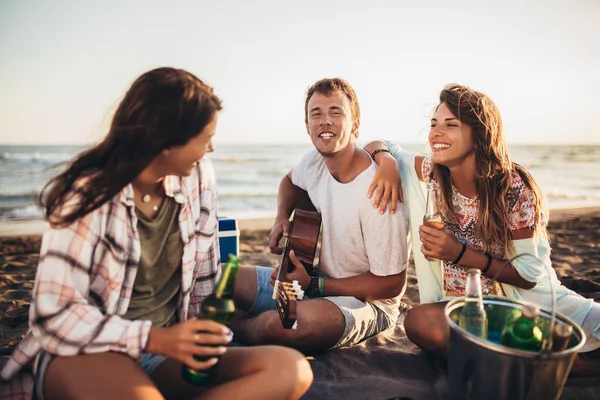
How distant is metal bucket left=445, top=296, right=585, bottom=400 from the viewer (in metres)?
1.95

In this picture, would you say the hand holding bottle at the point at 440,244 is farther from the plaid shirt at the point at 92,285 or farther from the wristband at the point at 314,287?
the plaid shirt at the point at 92,285

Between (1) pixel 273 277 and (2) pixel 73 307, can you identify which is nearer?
(2) pixel 73 307

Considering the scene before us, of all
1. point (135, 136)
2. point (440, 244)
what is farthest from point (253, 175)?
point (135, 136)

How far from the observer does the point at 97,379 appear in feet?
6.26

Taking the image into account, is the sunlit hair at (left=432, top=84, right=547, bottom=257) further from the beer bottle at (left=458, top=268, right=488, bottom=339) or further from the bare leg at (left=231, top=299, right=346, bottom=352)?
the bare leg at (left=231, top=299, right=346, bottom=352)

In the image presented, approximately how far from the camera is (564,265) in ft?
18.5

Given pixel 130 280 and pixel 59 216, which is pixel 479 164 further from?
pixel 59 216

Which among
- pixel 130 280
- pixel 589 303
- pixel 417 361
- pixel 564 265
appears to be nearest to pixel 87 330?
pixel 130 280

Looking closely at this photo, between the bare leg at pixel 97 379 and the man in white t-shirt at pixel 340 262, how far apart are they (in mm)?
1362

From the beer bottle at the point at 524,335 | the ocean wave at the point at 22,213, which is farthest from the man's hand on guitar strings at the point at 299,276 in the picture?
the ocean wave at the point at 22,213

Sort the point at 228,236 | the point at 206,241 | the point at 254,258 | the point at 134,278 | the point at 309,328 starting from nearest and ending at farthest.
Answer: the point at 134,278 → the point at 206,241 → the point at 309,328 → the point at 228,236 → the point at 254,258

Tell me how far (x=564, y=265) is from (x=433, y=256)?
11.5ft

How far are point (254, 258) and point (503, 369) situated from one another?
166 inches

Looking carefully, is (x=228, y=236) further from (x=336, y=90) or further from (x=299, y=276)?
(x=336, y=90)
